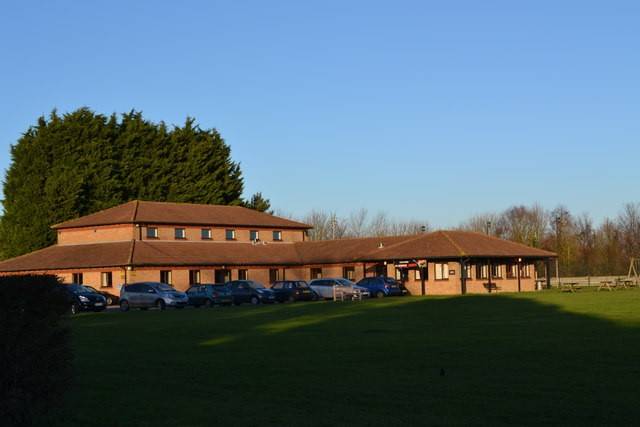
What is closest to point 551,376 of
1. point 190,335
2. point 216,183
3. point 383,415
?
point 383,415

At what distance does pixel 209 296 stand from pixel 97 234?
18.6 metres

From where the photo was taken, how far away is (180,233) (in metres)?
70.9

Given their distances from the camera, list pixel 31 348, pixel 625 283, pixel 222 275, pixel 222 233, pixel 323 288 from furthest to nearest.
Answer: pixel 222 233, pixel 222 275, pixel 625 283, pixel 323 288, pixel 31 348

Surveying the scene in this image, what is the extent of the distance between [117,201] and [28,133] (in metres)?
10.4

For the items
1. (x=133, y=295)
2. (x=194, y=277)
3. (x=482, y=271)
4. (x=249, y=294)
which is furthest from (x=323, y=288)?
(x=482, y=271)

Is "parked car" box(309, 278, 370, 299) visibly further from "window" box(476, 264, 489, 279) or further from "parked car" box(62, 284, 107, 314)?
"parked car" box(62, 284, 107, 314)

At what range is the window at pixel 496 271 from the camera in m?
69.1

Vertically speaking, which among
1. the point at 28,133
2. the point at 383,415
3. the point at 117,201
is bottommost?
the point at 383,415

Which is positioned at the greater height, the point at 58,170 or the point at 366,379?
the point at 58,170

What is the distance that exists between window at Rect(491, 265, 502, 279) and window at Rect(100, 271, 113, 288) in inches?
1071

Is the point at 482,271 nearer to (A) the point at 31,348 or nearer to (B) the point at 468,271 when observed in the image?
(B) the point at 468,271

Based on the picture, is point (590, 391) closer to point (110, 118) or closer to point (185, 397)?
point (185, 397)

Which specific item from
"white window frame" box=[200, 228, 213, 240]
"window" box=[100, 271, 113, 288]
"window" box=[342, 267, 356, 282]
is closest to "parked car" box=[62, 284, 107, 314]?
"window" box=[100, 271, 113, 288]

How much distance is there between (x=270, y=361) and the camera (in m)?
18.5
